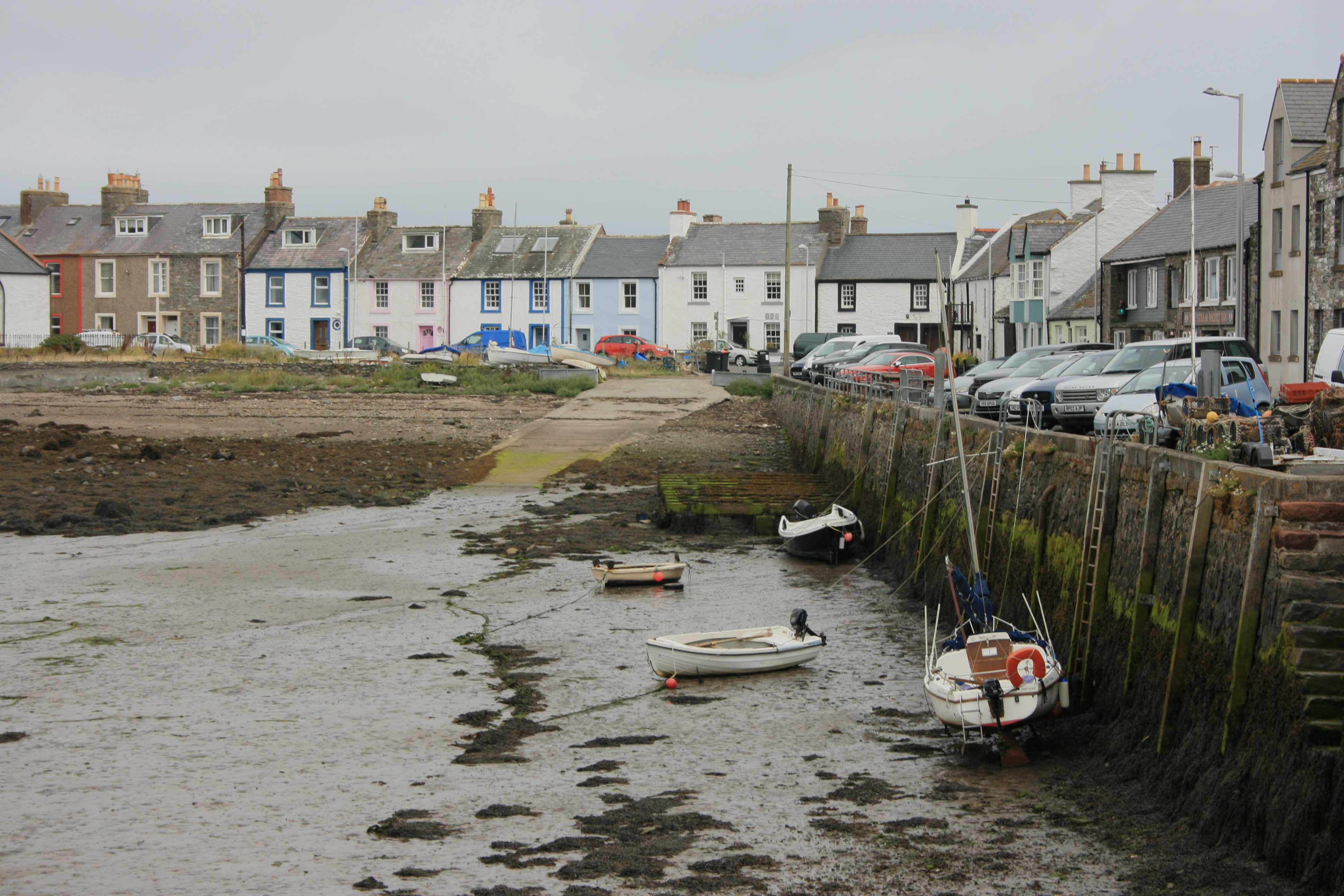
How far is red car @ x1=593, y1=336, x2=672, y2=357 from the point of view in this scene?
212ft

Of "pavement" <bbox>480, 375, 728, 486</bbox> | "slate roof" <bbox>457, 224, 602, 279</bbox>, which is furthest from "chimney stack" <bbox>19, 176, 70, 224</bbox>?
"pavement" <bbox>480, 375, 728, 486</bbox>

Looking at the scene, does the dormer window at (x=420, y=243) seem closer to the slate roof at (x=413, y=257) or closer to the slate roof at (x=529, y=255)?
the slate roof at (x=413, y=257)

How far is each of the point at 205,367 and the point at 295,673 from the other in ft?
140

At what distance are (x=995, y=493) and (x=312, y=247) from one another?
63.0 meters

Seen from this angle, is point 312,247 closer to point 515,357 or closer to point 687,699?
point 515,357

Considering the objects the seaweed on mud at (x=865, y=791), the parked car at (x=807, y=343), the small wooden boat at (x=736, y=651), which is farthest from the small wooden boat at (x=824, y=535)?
the parked car at (x=807, y=343)

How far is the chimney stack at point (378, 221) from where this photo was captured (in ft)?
243

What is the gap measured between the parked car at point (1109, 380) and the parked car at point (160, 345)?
46.1 meters

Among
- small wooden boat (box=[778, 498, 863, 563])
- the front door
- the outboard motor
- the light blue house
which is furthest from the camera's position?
the light blue house

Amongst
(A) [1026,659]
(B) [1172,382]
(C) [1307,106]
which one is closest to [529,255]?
(C) [1307,106]

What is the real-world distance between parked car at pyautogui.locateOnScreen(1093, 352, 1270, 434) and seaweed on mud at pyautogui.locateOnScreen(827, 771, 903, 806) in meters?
8.19

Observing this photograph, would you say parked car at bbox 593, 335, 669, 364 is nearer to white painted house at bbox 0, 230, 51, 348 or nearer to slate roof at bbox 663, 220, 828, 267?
slate roof at bbox 663, 220, 828, 267

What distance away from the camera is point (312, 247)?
7300 cm

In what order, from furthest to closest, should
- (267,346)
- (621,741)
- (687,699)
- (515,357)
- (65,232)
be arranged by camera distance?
(65,232) < (267,346) < (515,357) < (687,699) < (621,741)
